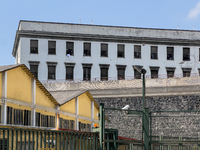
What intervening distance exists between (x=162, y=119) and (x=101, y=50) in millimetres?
17519

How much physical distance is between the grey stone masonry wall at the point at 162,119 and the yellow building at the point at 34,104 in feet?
23.3

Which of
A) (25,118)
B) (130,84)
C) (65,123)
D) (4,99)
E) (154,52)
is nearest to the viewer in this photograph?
(4,99)

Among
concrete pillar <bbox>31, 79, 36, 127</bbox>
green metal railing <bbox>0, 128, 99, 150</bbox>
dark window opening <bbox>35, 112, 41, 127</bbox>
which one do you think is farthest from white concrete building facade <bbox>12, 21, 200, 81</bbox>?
green metal railing <bbox>0, 128, 99, 150</bbox>

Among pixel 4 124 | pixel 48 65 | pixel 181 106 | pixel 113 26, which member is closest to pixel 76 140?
pixel 4 124

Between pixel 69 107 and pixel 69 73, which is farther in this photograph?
pixel 69 73

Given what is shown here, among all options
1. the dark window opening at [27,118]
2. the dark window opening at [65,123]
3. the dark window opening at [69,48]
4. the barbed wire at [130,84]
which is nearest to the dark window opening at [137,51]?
the dark window opening at [69,48]

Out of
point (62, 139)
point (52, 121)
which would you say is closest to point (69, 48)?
point (52, 121)

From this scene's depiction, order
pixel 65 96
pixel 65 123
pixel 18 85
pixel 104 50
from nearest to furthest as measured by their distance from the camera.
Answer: pixel 18 85, pixel 65 123, pixel 65 96, pixel 104 50

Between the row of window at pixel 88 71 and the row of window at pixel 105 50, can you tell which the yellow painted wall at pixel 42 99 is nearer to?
the row of window at pixel 88 71

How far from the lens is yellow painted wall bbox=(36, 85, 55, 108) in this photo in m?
18.1

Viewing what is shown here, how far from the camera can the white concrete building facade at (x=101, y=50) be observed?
1827 inches

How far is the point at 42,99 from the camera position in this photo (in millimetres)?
18672

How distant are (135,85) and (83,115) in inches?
540

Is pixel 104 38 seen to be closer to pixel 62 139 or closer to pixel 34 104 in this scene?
pixel 34 104
